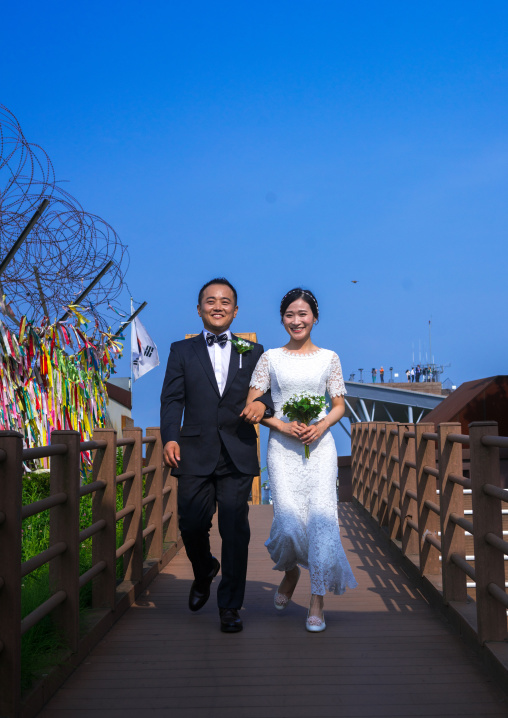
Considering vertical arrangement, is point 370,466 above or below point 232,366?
below

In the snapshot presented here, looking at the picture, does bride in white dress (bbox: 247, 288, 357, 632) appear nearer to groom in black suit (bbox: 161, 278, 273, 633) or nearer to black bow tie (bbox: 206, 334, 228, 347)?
groom in black suit (bbox: 161, 278, 273, 633)

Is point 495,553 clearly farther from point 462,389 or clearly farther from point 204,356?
point 462,389

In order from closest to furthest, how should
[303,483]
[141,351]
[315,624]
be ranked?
[315,624] < [303,483] < [141,351]

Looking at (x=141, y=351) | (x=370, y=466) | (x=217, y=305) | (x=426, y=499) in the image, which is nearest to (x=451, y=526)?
(x=426, y=499)

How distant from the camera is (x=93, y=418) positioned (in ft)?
51.2

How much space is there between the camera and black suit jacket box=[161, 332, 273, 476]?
4.69 metres

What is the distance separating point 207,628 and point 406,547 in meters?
2.60

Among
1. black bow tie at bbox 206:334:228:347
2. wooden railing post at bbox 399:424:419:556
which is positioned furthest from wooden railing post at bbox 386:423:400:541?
black bow tie at bbox 206:334:228:347

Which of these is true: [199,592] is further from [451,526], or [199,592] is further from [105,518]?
[451,526]

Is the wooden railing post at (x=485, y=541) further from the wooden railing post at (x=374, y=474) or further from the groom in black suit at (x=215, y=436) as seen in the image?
the wooden railing post at (x=374, y=474)

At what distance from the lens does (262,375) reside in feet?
16.2

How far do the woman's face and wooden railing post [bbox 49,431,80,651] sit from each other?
1599mm

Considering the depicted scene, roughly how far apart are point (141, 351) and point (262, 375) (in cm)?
1767

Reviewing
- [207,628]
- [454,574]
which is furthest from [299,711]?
[454,574]
